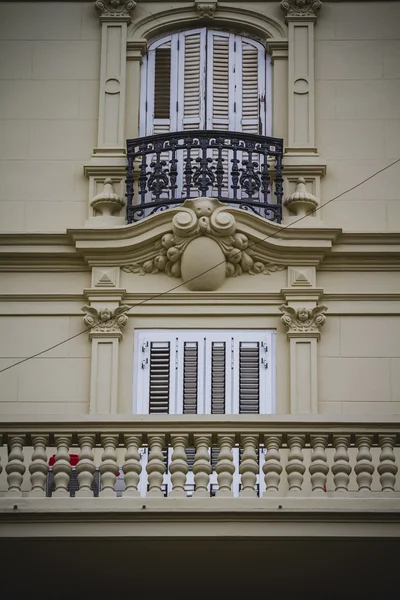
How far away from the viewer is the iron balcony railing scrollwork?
2112 centimetres

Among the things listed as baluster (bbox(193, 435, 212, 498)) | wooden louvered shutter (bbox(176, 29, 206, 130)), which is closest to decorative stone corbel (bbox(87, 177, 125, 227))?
wooden louvered shutter (bbox(176, 29, 206, 130))

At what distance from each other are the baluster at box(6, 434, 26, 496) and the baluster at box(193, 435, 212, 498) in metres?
1.65

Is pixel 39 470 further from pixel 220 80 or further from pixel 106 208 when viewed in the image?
pixel 220 80

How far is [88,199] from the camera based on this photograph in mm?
21328

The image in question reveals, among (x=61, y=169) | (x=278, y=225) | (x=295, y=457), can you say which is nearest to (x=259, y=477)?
(x=295, y=457)

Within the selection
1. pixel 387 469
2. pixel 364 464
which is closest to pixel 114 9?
pixel 364 464

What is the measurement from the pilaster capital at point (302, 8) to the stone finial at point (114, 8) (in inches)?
73.0

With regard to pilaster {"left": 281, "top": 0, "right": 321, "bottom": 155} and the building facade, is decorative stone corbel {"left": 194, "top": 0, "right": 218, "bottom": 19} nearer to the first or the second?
the building facade

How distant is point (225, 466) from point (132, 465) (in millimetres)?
880

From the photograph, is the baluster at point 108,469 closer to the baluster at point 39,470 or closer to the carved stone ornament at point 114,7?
the baluster at point 39,470

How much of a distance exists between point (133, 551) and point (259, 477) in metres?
2.49

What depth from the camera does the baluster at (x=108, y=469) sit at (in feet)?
56.3

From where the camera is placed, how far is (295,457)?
680 inches

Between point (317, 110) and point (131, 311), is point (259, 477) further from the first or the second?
point (317, 110)
